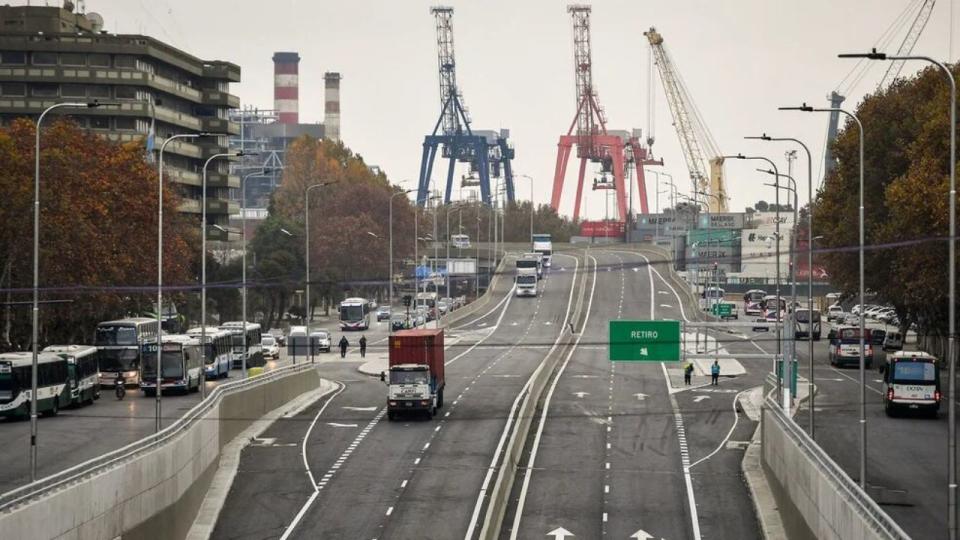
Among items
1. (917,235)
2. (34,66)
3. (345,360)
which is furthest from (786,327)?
(34,66)

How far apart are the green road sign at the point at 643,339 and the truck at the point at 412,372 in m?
12.2

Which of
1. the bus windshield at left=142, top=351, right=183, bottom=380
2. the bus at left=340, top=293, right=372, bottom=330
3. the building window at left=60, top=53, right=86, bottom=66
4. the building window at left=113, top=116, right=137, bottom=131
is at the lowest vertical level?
the bus windshield at left=142, top=351, right=183, bottom=380

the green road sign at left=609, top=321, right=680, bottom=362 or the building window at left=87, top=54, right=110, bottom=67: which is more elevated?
the building window at left=87, top=54, right=110, bottom=67

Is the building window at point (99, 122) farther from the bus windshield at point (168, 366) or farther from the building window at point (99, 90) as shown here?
the bus windshield at point (168, 366)

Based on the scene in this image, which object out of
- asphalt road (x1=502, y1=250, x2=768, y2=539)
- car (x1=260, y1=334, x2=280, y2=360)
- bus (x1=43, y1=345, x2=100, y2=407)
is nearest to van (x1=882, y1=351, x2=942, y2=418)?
asphalt road (x1=502, y1=250, x2=768, y2=539)

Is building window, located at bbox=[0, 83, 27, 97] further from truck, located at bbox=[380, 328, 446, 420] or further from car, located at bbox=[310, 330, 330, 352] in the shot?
truck, located at bbox=[380, 328, 446, 420]

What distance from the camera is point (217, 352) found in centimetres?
8919

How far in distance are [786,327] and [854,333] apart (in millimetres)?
34114

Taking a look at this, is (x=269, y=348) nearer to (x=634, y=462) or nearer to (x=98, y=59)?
(x=634, y=462)

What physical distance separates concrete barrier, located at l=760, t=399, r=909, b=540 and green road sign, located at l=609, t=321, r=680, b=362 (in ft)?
59.2

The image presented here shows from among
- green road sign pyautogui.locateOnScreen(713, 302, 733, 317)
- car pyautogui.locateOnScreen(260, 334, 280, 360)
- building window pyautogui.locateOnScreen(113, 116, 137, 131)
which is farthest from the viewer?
building window pyautogui.locateOnScreen(113, 116, 137, 131)

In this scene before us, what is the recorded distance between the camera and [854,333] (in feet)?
336

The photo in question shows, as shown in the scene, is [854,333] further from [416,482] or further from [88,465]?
[88,465]

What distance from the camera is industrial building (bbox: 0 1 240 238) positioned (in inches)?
5901
